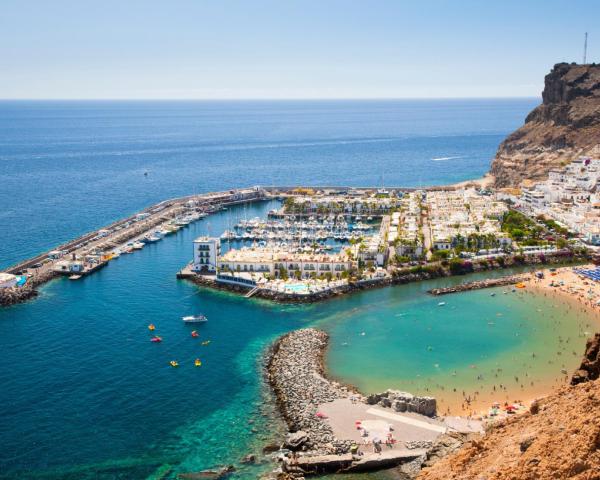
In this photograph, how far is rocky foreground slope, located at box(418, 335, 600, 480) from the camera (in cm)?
1527

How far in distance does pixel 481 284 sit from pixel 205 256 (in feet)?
99.0

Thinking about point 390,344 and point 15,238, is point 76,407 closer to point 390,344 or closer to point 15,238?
point 390,344

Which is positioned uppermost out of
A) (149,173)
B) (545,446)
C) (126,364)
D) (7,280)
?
(545,446)

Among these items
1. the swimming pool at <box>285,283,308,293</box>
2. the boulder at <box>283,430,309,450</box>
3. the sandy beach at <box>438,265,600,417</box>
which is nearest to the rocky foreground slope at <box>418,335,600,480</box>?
the boulder at <box>283,430,309,450</box>

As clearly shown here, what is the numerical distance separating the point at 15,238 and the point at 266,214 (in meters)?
37.8

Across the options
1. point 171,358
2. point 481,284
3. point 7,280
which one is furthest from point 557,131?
point 7,280

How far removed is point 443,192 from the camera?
108 meters

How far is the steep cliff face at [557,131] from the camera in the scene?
117812 millimetres

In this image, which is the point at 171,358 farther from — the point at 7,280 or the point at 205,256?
the point at 7,280

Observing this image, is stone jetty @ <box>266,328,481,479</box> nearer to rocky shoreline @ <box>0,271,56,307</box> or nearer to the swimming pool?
the swimming pool

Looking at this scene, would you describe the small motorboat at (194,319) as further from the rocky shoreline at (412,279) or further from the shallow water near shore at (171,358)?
the rocky shoreline at (412,279)

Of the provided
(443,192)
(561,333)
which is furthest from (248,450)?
(443,192)

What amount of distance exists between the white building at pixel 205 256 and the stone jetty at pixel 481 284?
24.0m

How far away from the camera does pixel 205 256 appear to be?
6806 centimetres
